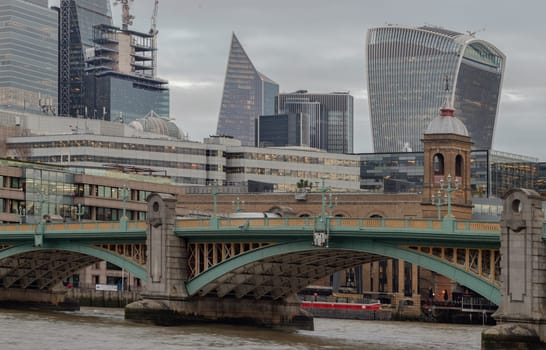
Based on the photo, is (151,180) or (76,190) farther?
(151,180)

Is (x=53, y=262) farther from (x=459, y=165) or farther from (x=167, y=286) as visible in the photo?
(x=459, y=165)

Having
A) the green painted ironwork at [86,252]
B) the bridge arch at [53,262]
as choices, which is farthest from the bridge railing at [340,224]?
the bridge arch at [53,262]

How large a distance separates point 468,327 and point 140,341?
51.6 meters

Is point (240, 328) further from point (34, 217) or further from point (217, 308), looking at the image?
point (34, 217)

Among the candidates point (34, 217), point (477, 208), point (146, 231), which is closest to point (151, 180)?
point (34, 217)

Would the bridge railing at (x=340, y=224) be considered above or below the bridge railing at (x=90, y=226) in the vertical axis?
above

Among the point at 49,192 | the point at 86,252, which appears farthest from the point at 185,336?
the point at 49,192

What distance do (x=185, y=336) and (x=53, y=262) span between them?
114ft

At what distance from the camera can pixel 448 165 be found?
172625mm

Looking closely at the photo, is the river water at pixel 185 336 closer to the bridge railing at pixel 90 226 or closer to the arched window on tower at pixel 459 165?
the bridge railing at pixel 90 226

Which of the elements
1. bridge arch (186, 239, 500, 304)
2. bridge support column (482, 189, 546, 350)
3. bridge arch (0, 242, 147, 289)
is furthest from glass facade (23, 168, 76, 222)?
bridge support column (482, 189, 546, 350)

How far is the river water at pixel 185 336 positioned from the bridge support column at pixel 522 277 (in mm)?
12646

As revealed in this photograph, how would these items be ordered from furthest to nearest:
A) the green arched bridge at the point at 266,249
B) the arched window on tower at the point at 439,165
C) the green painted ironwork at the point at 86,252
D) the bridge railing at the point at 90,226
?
the arched window on tower at the point at 439,165, the bridge railing at the point at 90,226, the green painted ironwork at the point at 86,252, the green arched bridge at the point at 266,249

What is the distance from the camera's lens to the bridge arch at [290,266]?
299 ft
